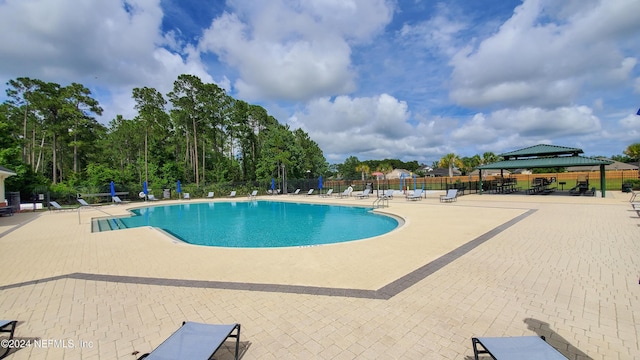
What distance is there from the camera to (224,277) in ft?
15.7

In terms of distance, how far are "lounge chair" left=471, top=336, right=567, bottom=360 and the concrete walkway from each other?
0.36m

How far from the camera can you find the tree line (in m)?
25.2

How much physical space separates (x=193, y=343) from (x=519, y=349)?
Answer: 2649 millimetres

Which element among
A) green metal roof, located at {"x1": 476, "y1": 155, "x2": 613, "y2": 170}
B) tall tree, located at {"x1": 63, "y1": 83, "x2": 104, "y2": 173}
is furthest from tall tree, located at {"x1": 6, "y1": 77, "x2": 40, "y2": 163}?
green metal roof, located at {"x1": 476, "y1": 155, "x2": 613, "y2": 170}

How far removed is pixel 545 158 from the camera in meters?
20.3

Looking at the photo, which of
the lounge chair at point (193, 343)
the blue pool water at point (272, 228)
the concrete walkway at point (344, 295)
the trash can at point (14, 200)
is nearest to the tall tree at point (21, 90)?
the trash can at point (14, 200)

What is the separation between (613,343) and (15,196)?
26.9 m

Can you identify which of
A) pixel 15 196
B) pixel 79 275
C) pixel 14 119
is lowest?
pixel 79 275

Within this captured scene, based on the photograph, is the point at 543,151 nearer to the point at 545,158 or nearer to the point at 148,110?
the point at 545,158

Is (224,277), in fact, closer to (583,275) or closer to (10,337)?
(10,337)

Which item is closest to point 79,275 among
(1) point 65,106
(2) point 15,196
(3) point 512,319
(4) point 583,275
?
(3) point 512,319

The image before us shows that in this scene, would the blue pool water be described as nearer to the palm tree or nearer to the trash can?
the trash can

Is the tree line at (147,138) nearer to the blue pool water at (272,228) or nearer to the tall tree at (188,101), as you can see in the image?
the tall tree at (188,101)

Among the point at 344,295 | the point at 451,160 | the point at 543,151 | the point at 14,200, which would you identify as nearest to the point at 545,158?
the point at 543,151
